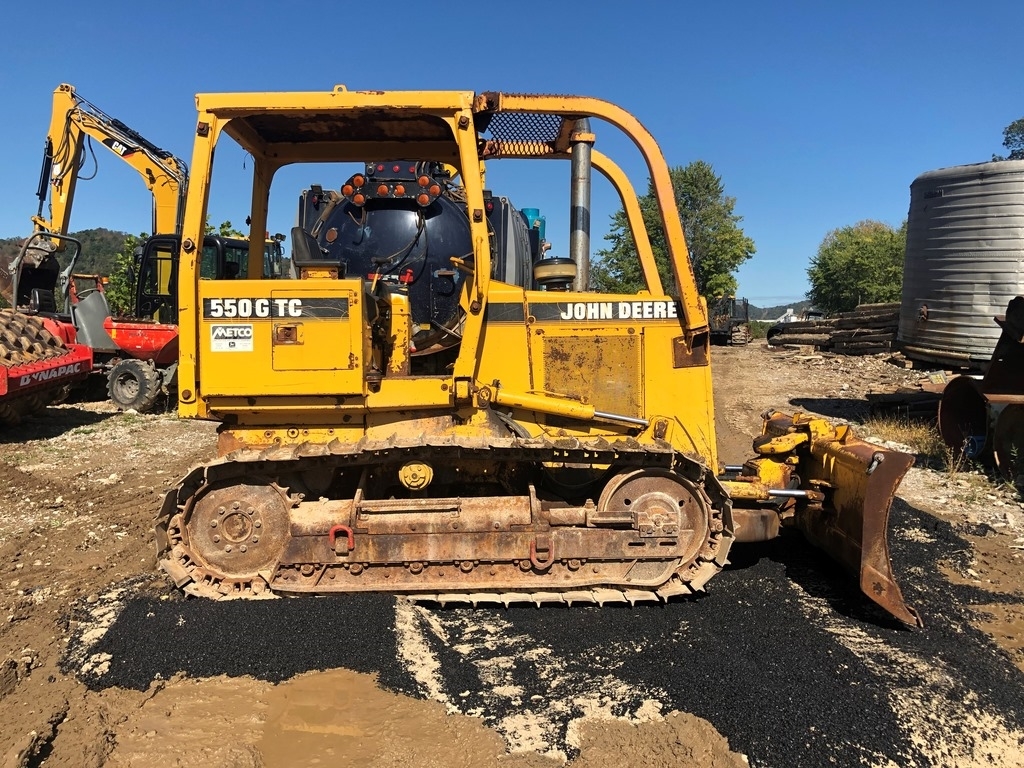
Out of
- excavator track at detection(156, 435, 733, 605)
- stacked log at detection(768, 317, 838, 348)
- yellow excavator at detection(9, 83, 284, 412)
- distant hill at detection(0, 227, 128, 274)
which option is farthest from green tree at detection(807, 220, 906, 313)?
distant hill at detection(0, 227, 128, 274)

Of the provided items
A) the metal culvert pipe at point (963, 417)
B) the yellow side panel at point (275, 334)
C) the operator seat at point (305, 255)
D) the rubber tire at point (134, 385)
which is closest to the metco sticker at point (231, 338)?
the yellow side panel at point (275, 334)

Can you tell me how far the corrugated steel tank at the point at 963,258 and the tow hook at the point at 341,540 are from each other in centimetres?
901

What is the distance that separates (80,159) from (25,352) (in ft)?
18.5

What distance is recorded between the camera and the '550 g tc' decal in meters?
4.09

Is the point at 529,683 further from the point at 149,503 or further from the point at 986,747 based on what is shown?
the point at 149,503

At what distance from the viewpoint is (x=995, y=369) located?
764 cm

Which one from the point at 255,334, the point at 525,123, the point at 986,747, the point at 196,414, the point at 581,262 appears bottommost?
the point at 986,747

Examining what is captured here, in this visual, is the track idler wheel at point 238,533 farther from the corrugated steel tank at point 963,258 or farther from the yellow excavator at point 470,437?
the corrugated steel tank at point 963,258

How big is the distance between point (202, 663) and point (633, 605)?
242cm

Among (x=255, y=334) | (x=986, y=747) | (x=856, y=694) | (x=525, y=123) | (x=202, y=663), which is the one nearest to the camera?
(x=986, y=747)

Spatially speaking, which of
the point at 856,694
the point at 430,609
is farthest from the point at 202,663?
the point at 856,694

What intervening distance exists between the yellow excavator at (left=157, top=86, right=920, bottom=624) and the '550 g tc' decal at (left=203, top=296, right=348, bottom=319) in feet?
0.04

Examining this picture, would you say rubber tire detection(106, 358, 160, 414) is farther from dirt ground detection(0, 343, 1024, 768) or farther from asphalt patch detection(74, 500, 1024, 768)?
asphalt patch detection(74, 500, 1024, 768)

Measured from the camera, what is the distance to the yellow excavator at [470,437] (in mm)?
4094
